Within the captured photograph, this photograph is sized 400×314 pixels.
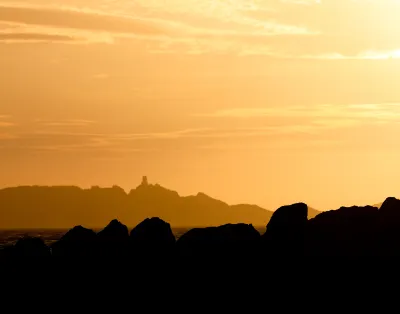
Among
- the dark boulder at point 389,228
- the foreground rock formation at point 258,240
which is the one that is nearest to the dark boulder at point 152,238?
the foreground rock formation at point 258,240

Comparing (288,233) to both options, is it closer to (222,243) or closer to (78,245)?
(222,243)

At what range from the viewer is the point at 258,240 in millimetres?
56656

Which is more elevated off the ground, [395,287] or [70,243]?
[70,243]

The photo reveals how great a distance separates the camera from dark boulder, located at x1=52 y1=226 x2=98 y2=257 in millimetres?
57031

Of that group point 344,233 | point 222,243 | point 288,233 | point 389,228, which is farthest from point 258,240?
point 389,228

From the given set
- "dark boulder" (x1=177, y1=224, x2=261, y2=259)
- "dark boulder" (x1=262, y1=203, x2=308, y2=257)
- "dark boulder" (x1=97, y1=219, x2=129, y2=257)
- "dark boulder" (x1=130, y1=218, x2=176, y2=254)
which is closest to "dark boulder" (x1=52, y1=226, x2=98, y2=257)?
"dark boulder" (x1=97, y1=219, x2=129, y2=257)

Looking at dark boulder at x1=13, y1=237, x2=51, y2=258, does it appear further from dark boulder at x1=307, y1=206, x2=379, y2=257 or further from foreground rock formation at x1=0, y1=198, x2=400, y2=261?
dark boulder at x1=307, y1=206, x2=379, y2=257

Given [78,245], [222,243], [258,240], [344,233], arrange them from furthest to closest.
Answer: [78,245], [258,240], [344,233], [222,243]

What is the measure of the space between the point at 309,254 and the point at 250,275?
3.37 metres

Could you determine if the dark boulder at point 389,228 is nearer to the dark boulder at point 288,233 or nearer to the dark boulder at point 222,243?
the dark boulder at point 288,233

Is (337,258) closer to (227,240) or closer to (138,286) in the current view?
(227,240)

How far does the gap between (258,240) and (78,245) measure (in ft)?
32.0

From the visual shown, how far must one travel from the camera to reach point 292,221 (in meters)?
57.0

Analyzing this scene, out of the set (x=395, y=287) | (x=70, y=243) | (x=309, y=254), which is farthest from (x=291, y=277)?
(x=70, y=243)
